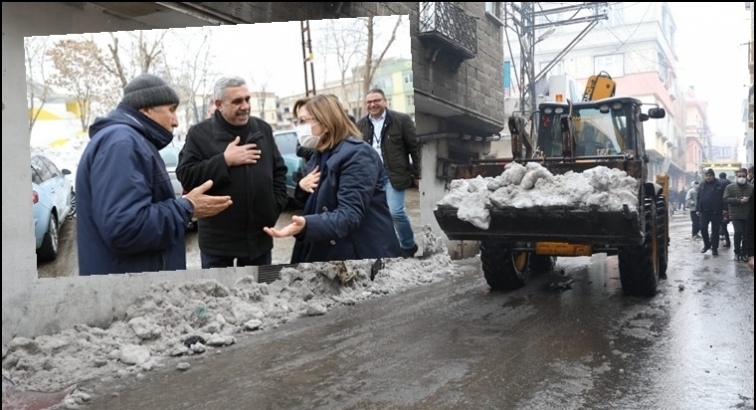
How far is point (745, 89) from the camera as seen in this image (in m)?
3.53

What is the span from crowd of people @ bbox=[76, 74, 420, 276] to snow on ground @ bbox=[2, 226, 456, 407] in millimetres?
548

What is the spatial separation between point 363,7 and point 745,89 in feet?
6.60

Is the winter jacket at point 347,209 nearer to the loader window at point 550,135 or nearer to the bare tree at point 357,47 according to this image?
the bare tree at point 357,47

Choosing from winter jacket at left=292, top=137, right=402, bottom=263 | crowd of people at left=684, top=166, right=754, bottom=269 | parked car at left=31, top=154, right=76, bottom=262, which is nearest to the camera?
parked car at left=31, top=154, right=76, bottom=262

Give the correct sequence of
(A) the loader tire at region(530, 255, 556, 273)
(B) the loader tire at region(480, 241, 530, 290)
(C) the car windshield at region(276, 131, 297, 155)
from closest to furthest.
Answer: (C) the car windshield at region(276, 131, 297, 155) → (B) the loader tire at region(480, 241, 530, 290) → (A) the loader tire at region(530, 255, 556, 273)

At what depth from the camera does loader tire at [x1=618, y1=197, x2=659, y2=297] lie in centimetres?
519

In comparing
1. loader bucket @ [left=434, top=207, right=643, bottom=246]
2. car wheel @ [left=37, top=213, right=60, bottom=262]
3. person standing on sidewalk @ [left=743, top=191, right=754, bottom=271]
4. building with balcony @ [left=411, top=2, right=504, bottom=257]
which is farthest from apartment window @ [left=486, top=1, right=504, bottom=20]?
A: car wheel @ [left=37, top=213, right=60, bottom=262]

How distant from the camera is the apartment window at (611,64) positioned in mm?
3880

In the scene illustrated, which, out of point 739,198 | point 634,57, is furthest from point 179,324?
point 739,198

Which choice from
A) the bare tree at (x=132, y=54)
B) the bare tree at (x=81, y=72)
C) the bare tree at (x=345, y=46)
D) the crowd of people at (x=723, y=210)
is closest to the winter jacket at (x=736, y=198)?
the crowd of people at (x=723, y=210)

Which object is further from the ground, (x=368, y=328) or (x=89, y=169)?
(x=89, y=169)

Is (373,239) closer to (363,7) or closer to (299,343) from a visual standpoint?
(363,7)

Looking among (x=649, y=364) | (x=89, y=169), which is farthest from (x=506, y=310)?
(x=89, y=169)

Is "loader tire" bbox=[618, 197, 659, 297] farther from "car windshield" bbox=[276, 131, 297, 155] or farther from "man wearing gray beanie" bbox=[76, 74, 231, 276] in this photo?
"man wearing gray beanie" bbox=[76, 74, 231, 276]
